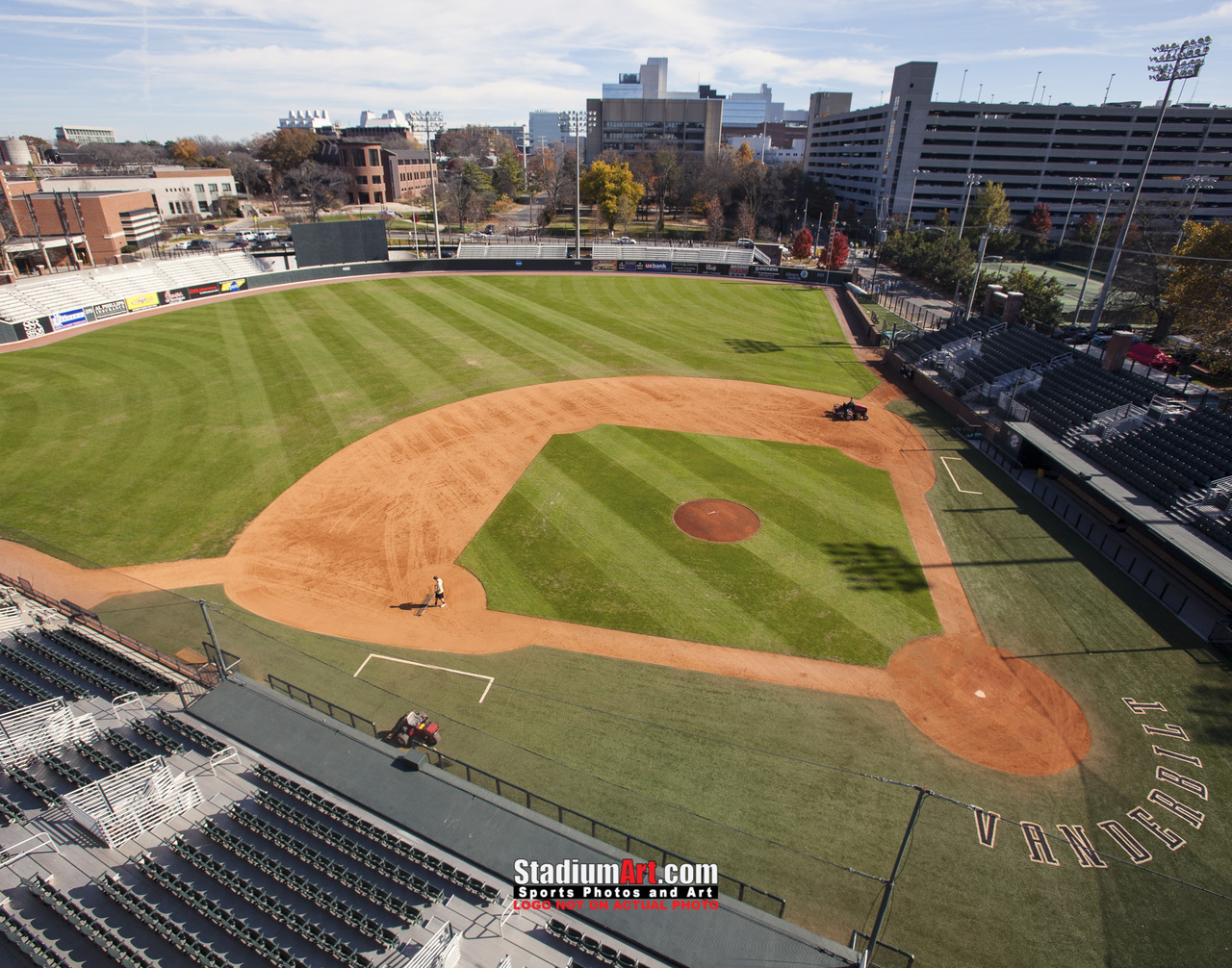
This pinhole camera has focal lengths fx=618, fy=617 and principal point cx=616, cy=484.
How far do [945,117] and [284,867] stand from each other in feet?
419

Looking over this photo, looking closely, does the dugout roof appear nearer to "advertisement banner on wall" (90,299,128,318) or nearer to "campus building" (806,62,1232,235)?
"advertisement banner on wall" (90,299,128,318)

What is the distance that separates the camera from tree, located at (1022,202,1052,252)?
92.6 metres

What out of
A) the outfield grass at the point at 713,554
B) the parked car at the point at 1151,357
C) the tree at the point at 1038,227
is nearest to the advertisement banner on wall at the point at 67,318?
the outfield grass at the point at 713,554

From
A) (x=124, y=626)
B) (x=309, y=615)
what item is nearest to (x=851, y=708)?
(x=309, y=615)

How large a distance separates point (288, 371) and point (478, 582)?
81.8 feet

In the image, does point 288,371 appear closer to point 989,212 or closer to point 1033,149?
point 989,212

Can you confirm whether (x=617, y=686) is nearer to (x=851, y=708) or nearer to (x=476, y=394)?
(x=851, y=708)

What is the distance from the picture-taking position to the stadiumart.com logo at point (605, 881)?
33.1 ft

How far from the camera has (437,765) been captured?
1293 centimetres

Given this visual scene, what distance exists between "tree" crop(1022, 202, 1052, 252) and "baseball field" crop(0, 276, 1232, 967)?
78.8 metres

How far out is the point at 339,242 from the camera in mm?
60344

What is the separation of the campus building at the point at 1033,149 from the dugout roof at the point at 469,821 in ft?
357

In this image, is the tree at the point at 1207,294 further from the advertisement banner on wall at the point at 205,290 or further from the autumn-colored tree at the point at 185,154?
the autumn-colored tree at the point at 185,154

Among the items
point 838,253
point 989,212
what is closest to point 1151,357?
point 838,253
